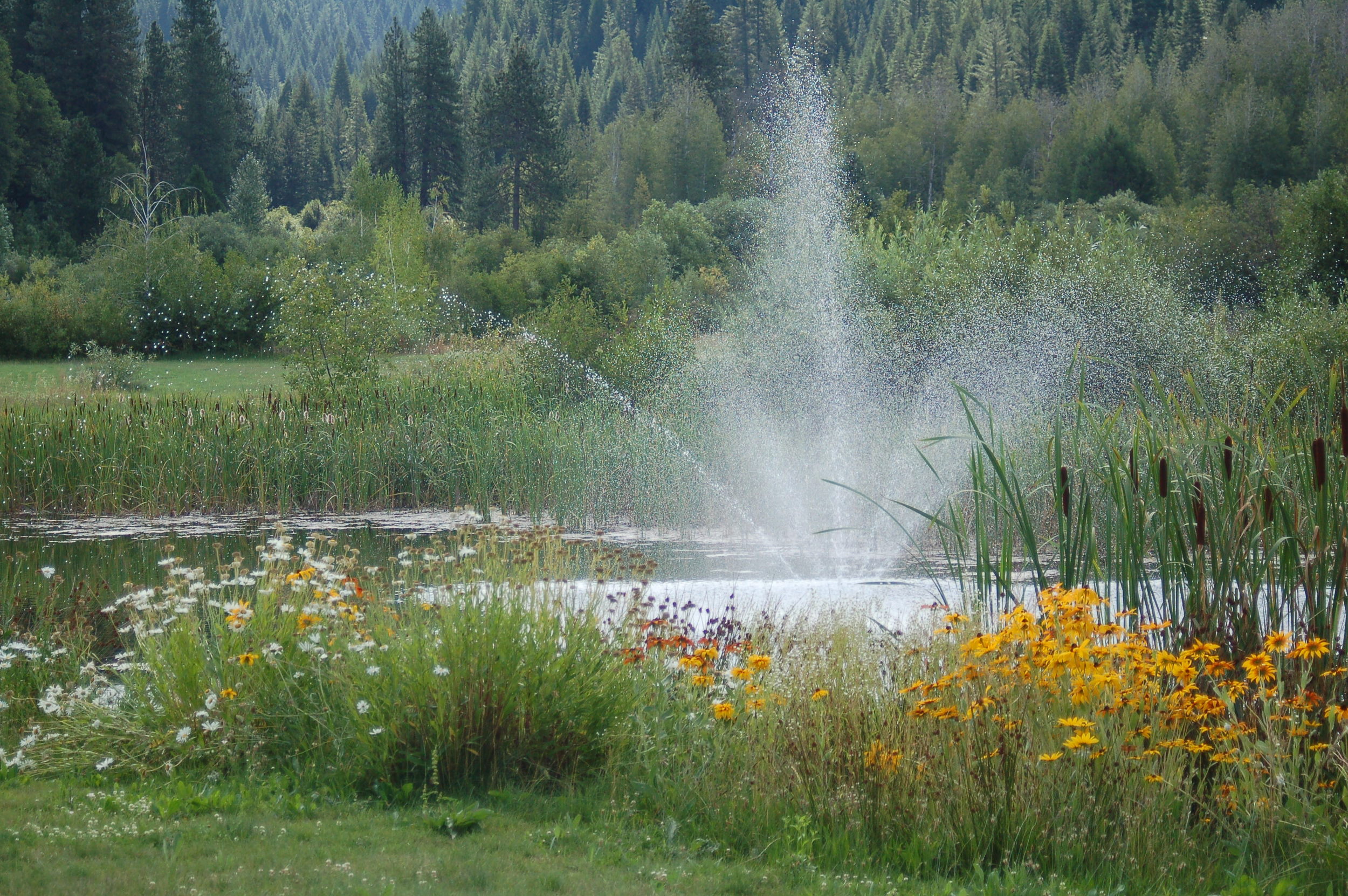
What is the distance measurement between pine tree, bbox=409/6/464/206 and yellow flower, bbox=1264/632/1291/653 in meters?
53.3

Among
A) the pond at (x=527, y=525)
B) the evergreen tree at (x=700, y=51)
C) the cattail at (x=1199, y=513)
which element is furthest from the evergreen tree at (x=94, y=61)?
the cattail at (x=1199, y=513)

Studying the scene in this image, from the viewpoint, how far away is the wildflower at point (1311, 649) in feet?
11.3

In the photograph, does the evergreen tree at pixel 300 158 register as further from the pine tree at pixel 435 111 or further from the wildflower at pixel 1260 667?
the wildflower at pixel 1260 667

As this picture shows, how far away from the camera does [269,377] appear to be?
905 inches

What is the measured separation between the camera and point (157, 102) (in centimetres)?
5428

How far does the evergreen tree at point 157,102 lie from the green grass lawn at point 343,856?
55.6 meters

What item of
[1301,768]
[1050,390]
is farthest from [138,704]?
[1050,390]

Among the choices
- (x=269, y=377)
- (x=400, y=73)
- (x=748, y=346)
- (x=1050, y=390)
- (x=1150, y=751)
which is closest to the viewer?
(x=1150, y=751)

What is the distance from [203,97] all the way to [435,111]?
10651 mm

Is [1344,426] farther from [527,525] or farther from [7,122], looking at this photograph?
[7,122]

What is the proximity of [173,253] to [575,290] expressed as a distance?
10735mm

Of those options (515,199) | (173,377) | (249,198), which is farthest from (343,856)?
(515,199)

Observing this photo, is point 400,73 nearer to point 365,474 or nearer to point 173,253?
point 173,253

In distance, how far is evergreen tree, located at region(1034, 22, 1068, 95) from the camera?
220 ft
